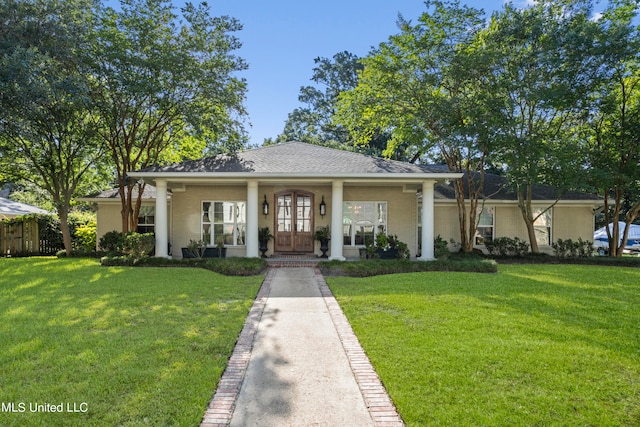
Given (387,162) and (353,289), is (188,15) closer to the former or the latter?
(387,162)

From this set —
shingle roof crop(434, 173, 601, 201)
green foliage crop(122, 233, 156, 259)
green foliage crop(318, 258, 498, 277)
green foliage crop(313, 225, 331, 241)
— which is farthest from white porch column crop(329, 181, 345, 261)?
green foliage crop(122, 233, 156, 259)

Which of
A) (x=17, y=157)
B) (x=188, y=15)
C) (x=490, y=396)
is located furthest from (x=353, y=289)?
(x=17, y=157)

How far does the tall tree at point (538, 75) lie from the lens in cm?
1298

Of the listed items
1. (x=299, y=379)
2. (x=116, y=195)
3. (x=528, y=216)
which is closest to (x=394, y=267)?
(x=299, y=379)

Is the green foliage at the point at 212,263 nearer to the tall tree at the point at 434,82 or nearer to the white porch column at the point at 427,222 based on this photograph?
the white porch column at the point at 427,222

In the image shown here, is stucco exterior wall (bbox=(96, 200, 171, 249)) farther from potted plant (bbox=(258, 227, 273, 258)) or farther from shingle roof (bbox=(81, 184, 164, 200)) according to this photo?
potted plant (bbox=(258, 227, 273, 258))

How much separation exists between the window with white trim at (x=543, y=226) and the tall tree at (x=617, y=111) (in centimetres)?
219

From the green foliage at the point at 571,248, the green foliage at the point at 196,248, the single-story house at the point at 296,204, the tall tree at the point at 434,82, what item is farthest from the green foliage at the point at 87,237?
the green foliage at the point at 571,248

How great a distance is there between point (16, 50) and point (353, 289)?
10.6 metres

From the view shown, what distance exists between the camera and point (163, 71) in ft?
41.5

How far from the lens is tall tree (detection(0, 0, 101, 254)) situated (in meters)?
9.47

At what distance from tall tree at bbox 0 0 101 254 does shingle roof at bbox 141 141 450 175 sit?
3.40 m

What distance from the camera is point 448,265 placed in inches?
429
